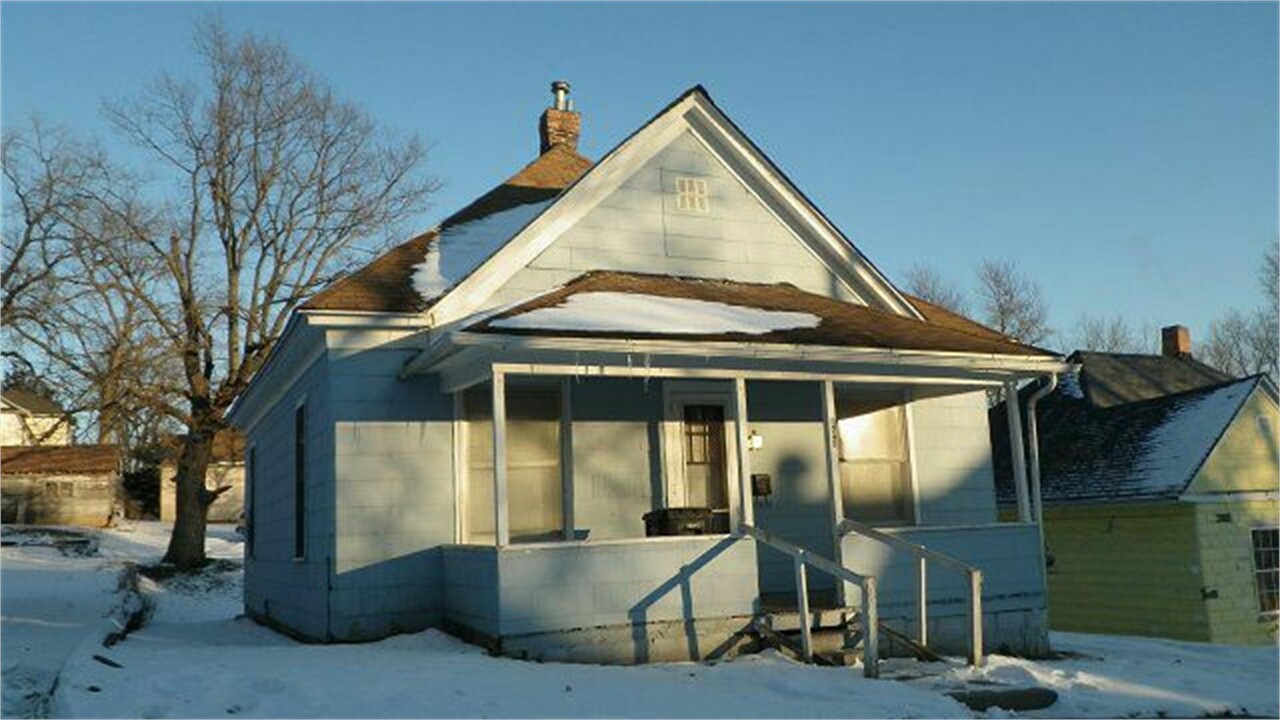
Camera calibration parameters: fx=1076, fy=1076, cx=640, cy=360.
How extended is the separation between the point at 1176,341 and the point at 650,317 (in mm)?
22707

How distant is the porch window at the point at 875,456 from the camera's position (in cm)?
1379

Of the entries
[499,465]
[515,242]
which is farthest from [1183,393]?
[499,465]

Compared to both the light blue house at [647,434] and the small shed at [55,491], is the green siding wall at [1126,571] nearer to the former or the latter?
the light blue house at [647,434]

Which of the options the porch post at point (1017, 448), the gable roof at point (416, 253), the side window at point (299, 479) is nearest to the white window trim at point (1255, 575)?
the porch post at point (1017, 448)

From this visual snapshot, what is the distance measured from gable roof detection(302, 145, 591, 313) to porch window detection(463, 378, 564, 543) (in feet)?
4.50

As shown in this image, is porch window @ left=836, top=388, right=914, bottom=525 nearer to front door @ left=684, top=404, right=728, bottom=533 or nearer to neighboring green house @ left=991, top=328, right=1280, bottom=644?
front door @ left=684, top=404, right=728, bottom=533

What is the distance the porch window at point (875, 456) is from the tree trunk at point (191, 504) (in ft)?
→ 69.6

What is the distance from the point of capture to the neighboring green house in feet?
61.2

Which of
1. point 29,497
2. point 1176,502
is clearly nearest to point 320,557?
point 1176,502

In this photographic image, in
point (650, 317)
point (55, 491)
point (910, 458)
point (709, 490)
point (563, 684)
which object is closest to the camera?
point (563, 684)

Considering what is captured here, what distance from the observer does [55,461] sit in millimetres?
42188

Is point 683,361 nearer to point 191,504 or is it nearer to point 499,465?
point 499,465

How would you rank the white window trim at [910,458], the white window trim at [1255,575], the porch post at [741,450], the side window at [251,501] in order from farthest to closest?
the white window trim at [1255,575]
the side window at [251,501]
the white window trim at [910,458]
the porch post at [741,450]

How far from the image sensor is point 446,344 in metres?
10.2
